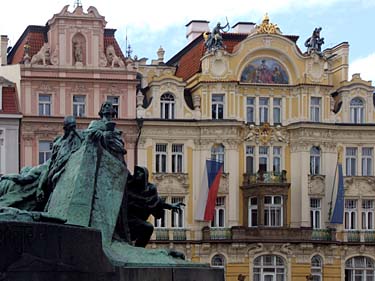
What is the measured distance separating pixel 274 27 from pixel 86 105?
8492 mm

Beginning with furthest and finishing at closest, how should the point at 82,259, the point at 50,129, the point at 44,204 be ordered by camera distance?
1. the point at 50,129
2. the point at 44,204
3. the point at 82,259

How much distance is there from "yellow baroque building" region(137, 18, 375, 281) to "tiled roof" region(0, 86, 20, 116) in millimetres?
4936

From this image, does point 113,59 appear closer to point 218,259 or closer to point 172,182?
point 172,182

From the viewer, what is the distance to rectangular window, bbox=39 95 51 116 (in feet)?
139

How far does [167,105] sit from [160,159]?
2.24 metres

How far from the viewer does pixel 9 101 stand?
42469mm

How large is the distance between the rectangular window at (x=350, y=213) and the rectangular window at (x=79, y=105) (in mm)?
11472

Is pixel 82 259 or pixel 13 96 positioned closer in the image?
pixel 82 259

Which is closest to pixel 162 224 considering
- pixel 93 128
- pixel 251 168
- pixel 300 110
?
pixel 251 168

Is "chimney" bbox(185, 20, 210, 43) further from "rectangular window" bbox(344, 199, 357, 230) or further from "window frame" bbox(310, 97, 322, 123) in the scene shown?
"rectangular window" bbox(344, 199, 357, 230)

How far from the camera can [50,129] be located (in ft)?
139

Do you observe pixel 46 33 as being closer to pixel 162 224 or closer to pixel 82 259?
pixel 162 224

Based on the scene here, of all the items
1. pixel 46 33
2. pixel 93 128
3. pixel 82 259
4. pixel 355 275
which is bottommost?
pixel 355 275

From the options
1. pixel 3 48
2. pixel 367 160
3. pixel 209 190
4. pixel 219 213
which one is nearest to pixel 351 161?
pixel 367 160
